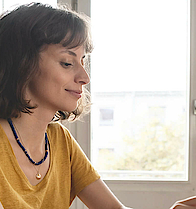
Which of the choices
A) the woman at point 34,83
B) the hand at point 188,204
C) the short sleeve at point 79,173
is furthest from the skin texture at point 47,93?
the hand at point 188,204

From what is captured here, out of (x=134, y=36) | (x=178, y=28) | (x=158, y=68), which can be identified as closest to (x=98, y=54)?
(x=134, y=36)

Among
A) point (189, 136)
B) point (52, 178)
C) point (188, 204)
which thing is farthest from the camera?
point (189, 136)

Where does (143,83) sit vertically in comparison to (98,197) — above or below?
above

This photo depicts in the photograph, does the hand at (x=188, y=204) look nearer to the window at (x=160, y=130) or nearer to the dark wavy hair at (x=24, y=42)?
the dark wavy hair at (x=24, y=42)

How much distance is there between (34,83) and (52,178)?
1.17 ft

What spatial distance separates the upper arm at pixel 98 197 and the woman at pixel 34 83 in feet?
0.50

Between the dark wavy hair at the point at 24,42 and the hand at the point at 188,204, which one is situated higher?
the dark wavy hair at the point at 24,42

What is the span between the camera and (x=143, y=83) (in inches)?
61.7

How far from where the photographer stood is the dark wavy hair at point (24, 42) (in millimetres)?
841

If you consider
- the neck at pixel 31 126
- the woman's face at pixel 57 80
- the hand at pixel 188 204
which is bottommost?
the hand at pixel 188 204

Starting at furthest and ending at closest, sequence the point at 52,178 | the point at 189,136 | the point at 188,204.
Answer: the point at 189,136 → the point at 52,178 → the point at 188,204

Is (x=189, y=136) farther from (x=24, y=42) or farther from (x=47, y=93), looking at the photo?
(x=24, y=42)

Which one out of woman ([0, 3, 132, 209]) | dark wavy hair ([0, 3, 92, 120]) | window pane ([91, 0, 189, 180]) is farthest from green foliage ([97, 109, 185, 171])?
dark wavy hair ([0, 3, 92, 120])

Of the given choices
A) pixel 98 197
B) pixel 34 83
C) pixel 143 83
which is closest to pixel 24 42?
pixel 34 83
